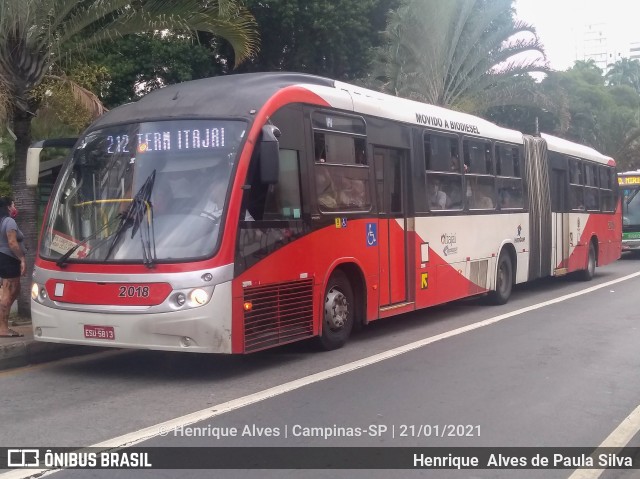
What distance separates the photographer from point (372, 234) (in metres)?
10.7

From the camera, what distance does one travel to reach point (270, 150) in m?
8.27

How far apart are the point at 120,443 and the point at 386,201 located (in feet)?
19.4

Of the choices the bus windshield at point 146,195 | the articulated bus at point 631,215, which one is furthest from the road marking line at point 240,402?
the articulated bus at point 631,215

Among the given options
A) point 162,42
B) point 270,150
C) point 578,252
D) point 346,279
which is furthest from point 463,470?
point 162,42

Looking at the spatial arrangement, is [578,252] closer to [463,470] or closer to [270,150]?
[270,150]

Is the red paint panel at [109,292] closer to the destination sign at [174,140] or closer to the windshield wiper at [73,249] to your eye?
the windshield wiper at [73,249]

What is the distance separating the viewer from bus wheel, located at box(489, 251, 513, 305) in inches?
588

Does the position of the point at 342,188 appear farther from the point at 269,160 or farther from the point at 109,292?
the point at 109,292

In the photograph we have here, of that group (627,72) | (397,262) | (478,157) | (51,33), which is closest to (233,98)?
(397,262)

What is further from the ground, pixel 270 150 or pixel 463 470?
pixel 270 150

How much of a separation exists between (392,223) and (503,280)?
189 inches

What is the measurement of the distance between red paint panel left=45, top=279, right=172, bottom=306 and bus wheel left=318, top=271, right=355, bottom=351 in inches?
92.8

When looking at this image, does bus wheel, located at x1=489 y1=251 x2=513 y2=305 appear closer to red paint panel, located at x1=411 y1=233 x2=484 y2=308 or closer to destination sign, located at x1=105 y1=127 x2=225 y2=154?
red paint panel, located at x1=411 y1=233 x2=484 y2=308

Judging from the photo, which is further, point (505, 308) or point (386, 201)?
point (505, 308)
